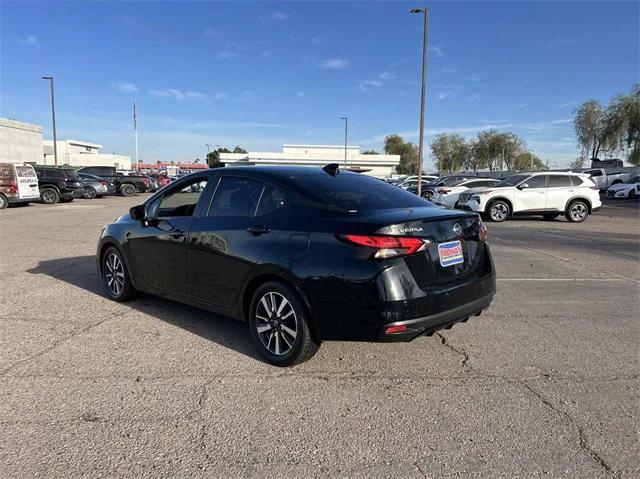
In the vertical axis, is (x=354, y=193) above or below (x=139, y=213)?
above

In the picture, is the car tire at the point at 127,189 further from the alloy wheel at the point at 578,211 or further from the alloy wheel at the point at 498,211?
the alloy wheel at the point at 578,211

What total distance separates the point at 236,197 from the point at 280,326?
127 cm

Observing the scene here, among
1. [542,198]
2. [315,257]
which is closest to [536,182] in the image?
[542,198]

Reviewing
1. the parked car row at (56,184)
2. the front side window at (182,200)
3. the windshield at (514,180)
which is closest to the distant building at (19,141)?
the parked car row at (56,184)

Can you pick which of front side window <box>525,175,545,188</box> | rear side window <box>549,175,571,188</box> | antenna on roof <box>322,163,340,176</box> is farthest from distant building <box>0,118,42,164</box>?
antenna on roof <box>322,163,340,176</box>

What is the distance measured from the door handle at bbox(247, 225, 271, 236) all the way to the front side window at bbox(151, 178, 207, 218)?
1016mm

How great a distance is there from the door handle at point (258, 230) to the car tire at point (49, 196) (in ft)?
76.8

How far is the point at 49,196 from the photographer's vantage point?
23.7 meters

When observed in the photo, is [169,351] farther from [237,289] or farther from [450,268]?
[450,268]

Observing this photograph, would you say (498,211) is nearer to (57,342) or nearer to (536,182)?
(536,182)

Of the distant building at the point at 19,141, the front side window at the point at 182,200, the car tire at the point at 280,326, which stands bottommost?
the car tire at the point at 280,326

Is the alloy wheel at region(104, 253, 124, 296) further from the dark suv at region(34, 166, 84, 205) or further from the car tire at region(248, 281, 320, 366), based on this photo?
the dark suv at region(34, 166, 84, 205)

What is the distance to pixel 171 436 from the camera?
115 inches

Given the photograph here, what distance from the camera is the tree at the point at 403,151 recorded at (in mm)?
98750
